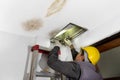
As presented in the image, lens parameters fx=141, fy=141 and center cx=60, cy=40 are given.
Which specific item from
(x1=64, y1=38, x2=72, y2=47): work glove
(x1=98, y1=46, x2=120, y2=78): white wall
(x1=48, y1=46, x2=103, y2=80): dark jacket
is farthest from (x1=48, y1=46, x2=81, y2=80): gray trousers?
(x1=98, y1=46, x2=120, y2=78): white wall

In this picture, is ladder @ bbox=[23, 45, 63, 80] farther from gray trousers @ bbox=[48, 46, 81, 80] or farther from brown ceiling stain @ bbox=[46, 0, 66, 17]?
brown ceiling stain @ bbox=[46, 0, 66, 17]

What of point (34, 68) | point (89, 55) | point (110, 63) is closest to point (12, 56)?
point (34, 68)

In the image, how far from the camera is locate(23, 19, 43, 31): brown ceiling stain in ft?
5.12

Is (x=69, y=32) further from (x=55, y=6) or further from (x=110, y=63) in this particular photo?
(x=110, y=63)

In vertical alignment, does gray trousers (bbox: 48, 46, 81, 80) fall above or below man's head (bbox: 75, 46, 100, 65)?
below

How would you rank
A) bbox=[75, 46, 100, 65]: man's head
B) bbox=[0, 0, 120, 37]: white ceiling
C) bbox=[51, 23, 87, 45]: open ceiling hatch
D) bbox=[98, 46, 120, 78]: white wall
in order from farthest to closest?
bbox=[98, 46, 120, 78]: white wall → bbox=[51, 23, 87, 45]: open ceiling hatch → bbox=[75, 46, 100, 65]: man's head → bbox=[0, 0, 120, 37]: white ceiling

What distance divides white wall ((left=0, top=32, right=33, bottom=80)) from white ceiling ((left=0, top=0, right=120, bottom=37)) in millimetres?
100

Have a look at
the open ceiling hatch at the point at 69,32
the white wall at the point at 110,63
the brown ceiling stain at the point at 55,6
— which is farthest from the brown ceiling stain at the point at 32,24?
the white wall at the point at 110,63

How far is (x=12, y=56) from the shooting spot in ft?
5.38

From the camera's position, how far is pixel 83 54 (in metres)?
1.67

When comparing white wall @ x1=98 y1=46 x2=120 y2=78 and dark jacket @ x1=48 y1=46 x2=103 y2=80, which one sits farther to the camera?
white wall @ x1=98 y1=46 x2=120 y2=78

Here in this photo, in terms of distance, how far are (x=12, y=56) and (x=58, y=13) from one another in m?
0.73

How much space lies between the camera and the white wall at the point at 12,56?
155cm

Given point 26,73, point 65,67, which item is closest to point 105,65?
point 65,67
